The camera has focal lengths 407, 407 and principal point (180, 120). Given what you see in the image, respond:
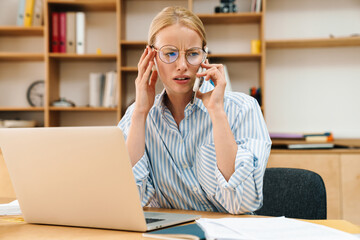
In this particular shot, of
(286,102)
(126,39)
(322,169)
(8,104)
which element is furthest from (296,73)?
(8,104)

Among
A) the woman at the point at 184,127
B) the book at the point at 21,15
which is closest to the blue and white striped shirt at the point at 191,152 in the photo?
the woman at the point at 184,127

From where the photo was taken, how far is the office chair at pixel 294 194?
52.2 inches

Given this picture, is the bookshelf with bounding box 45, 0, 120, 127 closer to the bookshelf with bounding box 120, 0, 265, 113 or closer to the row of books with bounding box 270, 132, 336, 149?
the bookshelf with bounding box 120, 0, 265, 113

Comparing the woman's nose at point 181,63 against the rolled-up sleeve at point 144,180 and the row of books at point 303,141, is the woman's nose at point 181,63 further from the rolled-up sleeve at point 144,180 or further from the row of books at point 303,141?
the row of books at point 303,141

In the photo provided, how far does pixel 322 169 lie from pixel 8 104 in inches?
101

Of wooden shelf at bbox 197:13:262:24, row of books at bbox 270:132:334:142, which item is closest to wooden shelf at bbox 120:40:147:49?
wooden shelf at bbox 197:13:262:24

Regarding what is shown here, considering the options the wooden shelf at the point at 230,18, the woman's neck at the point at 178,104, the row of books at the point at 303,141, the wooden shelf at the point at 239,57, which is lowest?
the row of books at the point at 303,141

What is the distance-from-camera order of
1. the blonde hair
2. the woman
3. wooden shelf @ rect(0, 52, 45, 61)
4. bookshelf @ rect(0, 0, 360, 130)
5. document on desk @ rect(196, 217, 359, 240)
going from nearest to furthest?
document on desk @ rect(196, 217, 359, 240) → the woman → the blonde hair → bookshelf @ rect(0, 0, 360, 130) → wooden shelf @ rect(0, 52, 45, 61)

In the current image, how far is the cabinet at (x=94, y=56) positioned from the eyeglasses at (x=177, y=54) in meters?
1.84

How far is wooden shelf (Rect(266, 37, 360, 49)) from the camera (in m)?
3.01

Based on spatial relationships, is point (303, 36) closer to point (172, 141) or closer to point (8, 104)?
point (172, 141)

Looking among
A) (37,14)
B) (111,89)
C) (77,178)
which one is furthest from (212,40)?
(77,178)

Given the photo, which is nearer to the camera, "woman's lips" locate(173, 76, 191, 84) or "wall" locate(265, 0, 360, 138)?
"woman's lips" locate(173, 76, 191, 84)

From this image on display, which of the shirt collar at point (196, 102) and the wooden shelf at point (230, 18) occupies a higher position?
the wooden shelf at point (230, 18)
